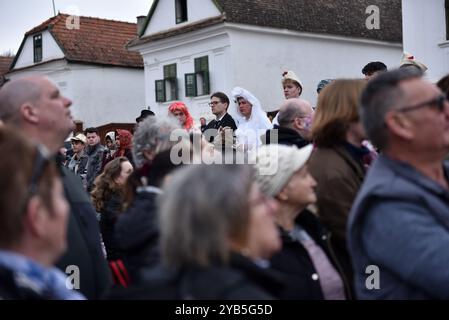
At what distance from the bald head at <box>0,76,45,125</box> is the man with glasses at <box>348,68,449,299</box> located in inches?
70.7

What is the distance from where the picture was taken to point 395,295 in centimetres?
263

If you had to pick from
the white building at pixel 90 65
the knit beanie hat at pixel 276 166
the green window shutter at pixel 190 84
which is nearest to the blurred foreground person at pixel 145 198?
the knit beanie hat at pixel 276 166

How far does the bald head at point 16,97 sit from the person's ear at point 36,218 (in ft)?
5.25

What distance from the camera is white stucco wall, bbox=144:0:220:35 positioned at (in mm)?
25422

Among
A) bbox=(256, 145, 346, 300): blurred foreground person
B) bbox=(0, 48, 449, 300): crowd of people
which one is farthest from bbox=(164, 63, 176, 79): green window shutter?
bbox=(256, 145, 346, 300): blurred foreground person

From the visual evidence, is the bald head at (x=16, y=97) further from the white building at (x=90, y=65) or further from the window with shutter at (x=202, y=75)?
the white building at (x=90, y=65)

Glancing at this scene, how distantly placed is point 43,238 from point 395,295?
56.7 inches

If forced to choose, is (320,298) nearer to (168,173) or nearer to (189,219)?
(168,173)

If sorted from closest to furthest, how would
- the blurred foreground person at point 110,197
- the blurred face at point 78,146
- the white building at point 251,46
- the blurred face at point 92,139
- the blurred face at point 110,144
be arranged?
the blurred foreground person at point 110,197
the blurred face at point 92,139
the blurred face at point 78,146
the blurred face at point 110,144
the white building at point 251,46

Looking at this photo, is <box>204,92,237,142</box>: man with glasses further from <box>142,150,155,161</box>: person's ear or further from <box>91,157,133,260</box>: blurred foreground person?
<box>142,150,155,161</box>: person's ear

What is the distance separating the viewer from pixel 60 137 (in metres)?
3.52

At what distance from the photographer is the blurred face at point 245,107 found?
8.20m

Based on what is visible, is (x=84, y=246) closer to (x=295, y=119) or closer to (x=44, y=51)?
(x=295, y=119)
